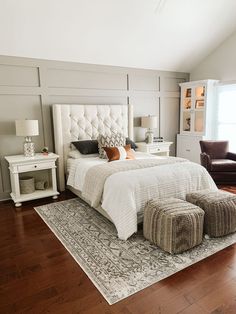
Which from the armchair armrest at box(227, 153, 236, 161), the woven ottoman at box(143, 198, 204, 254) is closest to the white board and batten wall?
the armchair armrest at box(227, 153, 236, 161)

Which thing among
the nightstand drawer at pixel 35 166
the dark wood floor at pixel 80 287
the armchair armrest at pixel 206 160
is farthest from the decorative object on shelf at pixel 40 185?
the armchair armrest at pixel 206 160

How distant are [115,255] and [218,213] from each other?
1134mm

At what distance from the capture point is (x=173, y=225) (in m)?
2.27

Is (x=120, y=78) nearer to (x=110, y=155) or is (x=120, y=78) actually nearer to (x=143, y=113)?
(x=143, y=113)

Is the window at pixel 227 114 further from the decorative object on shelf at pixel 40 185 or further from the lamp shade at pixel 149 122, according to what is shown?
the decorative object on shelf at pixel 40 185

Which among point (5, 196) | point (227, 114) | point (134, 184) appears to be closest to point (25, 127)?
point (5, 196)

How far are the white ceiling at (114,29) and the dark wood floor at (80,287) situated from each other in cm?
287

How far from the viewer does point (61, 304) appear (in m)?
1.79

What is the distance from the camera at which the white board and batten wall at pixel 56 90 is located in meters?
3.87

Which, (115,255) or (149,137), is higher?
(149,137)

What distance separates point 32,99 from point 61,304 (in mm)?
3169

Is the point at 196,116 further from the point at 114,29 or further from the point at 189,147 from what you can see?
the point at 114,29

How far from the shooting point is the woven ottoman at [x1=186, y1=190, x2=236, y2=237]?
2.56 m

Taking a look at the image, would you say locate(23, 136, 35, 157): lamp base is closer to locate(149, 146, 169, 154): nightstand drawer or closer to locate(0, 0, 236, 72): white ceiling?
locate(0, 0, 236, 72): white ceiling
